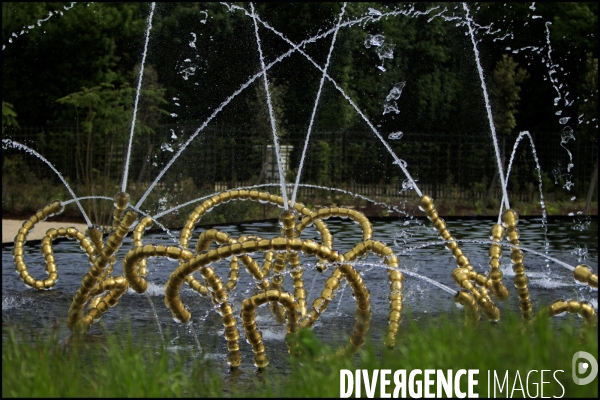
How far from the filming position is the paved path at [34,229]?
15.9 metres

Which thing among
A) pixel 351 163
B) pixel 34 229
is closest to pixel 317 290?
pixel 34 229

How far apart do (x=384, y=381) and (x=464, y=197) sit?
70.1ft

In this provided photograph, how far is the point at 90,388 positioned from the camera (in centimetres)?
480

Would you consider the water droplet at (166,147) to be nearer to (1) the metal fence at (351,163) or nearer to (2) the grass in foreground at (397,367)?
(1) the metal fence at (351,163)

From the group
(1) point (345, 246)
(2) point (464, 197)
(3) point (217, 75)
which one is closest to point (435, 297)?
(1) point (345, 246)

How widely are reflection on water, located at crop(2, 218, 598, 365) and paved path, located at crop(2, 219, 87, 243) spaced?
5.71 feet

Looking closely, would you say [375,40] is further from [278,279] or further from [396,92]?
[278,279]

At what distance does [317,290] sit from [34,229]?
336 inches

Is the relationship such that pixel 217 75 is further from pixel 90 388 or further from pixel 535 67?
pixel 90 388

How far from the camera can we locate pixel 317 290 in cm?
994

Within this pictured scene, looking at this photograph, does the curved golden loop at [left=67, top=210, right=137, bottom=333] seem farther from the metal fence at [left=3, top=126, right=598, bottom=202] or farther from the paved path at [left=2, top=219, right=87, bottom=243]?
the metal fence at [left=3, top=126, right=598, bottom=202]

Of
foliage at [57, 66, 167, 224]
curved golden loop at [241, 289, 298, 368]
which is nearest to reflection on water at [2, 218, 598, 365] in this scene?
curved golden loop at [241, 289, 298, 368]

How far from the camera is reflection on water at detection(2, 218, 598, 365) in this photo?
25.1 ft

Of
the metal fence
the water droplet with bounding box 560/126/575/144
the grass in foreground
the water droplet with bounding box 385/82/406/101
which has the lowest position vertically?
the grass in foreground
